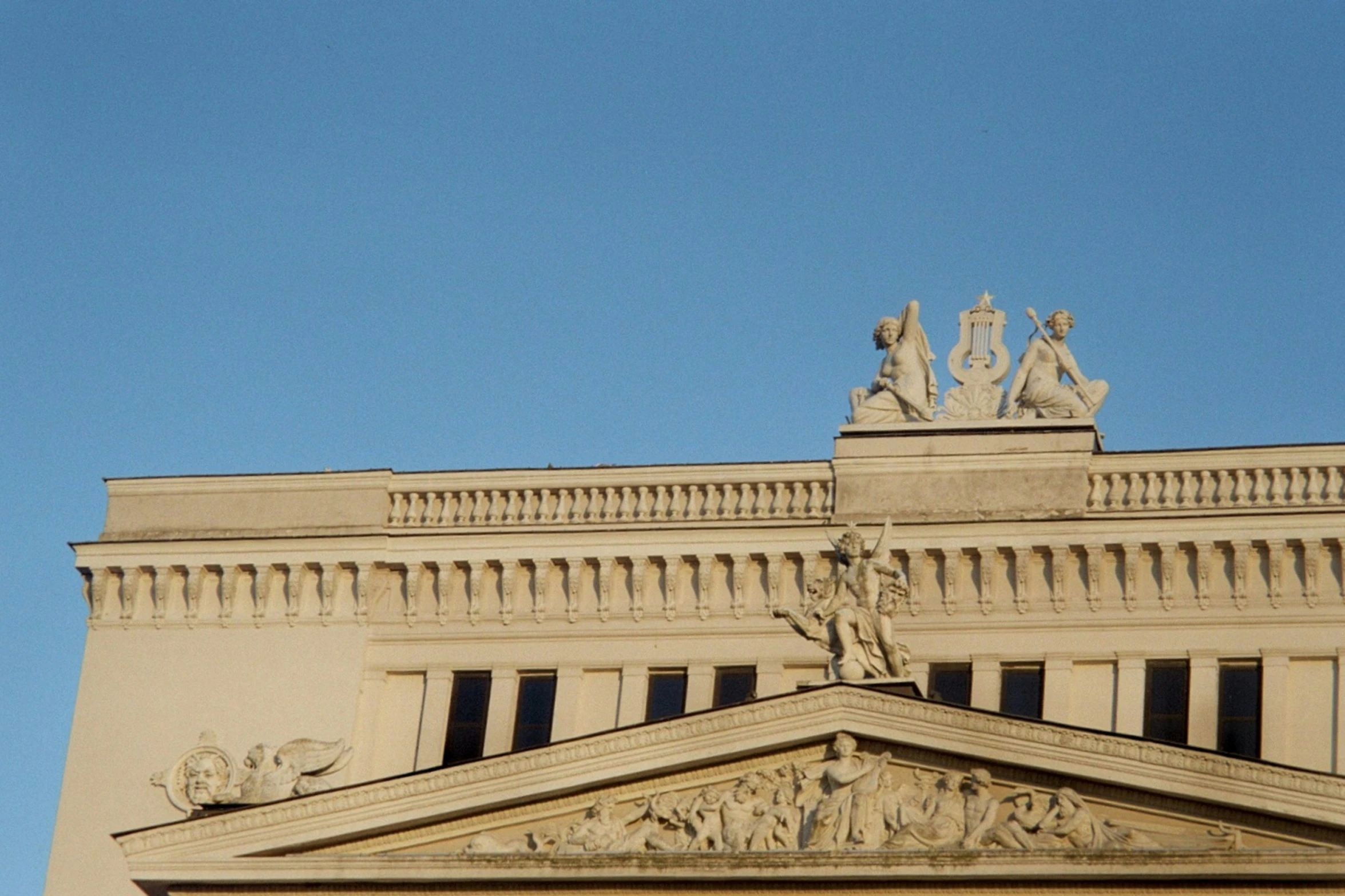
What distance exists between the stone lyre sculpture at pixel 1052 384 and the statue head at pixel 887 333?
192 cm

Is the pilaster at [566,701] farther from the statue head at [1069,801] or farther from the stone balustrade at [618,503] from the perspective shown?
the statue head at [1069,801]

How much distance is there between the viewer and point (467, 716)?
47219mm

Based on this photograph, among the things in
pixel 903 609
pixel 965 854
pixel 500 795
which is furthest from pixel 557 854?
pixel 903 609

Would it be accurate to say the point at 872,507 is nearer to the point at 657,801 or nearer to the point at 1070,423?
the point at 1070,423

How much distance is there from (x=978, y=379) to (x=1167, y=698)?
5.98m

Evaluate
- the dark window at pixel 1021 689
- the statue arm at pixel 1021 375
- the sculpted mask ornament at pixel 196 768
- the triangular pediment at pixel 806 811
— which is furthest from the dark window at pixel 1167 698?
the sculpted mask ornament at pixel 196 768

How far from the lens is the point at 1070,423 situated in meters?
46.9

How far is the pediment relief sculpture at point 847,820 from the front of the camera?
34.4 metres

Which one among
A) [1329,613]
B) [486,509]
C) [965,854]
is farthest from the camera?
[486,509]

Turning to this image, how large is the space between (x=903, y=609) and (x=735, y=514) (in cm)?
303

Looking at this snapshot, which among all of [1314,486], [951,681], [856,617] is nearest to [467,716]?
[951,681]

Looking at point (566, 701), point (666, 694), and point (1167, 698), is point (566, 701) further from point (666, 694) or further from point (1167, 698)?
point (1167, 698)

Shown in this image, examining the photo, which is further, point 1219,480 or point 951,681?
point 1219,480

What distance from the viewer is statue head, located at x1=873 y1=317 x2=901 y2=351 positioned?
4881 cm
